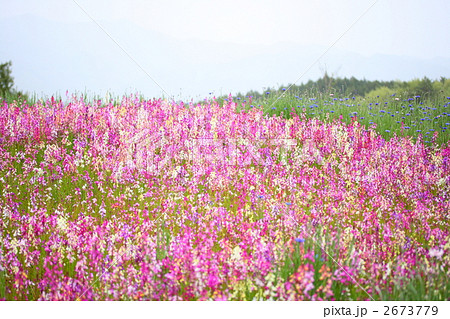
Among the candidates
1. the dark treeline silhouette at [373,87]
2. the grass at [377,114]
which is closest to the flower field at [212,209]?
the grass at [377,114]

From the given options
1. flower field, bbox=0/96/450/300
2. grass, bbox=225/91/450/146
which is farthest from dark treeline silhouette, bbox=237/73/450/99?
flower field, bbox=0/96/450/300

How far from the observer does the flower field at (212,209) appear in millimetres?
3146

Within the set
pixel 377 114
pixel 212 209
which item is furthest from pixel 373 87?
pixel 212 209

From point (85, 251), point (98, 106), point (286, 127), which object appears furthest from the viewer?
point (98, 106)

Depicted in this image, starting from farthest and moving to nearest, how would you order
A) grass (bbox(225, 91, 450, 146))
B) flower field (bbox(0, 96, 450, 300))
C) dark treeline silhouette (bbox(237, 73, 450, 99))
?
dark treeline silhouette (bbox(237, 73, 450, 99)) < grass (bbox(225, 91, 450, 146)) < flower field (bbox(0, 96, 450, 300))

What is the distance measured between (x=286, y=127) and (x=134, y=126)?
129 inches

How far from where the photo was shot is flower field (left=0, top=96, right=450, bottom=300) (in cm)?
315

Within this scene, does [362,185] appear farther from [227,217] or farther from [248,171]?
[227,217]

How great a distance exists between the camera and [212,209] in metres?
4.68

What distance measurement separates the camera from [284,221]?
4008mm

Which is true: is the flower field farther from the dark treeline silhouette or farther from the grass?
the dark treeline silhouette

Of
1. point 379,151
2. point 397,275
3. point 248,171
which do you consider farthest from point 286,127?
point 397,275

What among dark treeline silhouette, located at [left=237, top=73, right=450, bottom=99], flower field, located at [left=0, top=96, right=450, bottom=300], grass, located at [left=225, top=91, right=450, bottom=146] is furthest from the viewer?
dark treeline silhouette, located at [left=237, top=73, right=450, bottom=99]

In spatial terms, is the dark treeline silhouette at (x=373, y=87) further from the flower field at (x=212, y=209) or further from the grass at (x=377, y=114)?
the flower field at (x=212, y=209)
